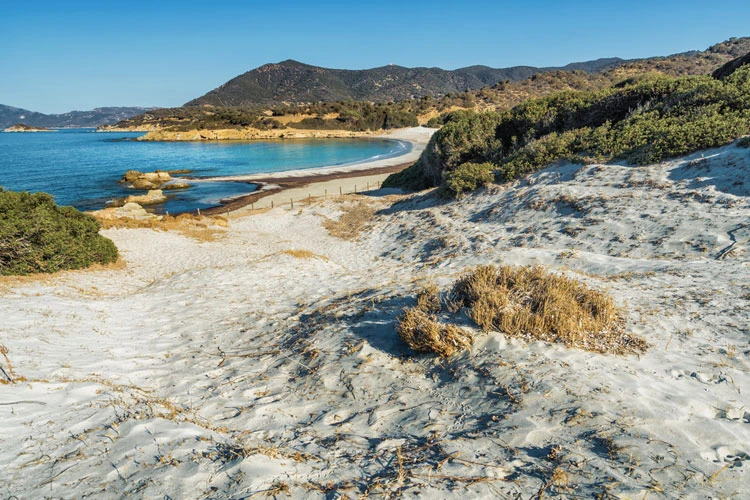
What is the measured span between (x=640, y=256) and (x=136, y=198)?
3734 centimetres

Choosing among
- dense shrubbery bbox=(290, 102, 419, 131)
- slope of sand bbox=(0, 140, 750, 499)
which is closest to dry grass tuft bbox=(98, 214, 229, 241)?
slope of sand bbox=(0, 140, 750, 499)

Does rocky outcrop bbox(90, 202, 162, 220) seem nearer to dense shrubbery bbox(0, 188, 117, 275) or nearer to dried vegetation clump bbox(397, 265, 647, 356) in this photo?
dense shrubbery bbox(0, 188, 117, 275)

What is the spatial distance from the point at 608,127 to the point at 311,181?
31.8m

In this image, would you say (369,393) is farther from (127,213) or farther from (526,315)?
(127,213)

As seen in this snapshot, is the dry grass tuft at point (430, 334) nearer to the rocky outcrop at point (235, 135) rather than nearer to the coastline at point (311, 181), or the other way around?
the coastline at point (311, 181)

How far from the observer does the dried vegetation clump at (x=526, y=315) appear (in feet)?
15.2

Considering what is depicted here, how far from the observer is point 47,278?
34.1 ft

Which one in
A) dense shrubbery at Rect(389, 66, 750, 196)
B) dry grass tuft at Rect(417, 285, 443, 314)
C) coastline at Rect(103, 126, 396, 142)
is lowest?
dry grass tuft at Rect(417, 285, 443, 314)

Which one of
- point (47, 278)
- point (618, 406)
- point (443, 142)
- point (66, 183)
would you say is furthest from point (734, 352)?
point (66, 183)

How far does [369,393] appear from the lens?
4.35 meters

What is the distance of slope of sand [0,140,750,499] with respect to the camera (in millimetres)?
2850

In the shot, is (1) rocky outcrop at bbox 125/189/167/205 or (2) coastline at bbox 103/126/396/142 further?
(2) coastline at bbox 103/126/396/142

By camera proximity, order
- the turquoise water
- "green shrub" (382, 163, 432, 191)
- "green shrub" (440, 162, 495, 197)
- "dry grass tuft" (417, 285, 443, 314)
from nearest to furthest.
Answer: "dry grass tuft" (417, 285, 443, 314) < "green shrub" (440, 162, 495, 197) < "green shrub" (382, 163, 432, 191) < the turquoise water

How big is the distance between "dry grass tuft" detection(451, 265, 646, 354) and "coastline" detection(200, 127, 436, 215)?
26.8 m
